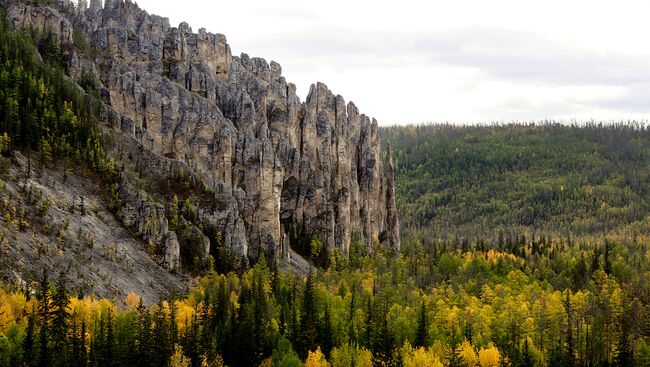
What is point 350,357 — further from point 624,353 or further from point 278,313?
point 624,353

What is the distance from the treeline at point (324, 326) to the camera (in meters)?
102

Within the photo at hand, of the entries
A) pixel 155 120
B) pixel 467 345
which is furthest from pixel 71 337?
pixel 155 120

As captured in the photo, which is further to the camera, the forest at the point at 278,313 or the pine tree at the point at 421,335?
the pine tree at the point at 421,335

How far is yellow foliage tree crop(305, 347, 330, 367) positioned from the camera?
114 metres

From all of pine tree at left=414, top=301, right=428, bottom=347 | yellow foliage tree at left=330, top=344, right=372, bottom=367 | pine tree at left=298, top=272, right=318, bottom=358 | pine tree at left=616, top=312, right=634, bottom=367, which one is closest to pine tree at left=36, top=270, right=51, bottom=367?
pine tree at left=298, top=272, right=318, bottom=358

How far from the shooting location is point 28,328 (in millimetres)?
95812

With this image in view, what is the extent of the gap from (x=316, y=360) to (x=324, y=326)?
11.2m

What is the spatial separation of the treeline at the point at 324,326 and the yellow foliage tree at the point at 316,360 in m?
0.19

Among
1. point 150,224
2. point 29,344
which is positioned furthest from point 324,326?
point 150,224

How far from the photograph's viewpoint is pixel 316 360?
376ft

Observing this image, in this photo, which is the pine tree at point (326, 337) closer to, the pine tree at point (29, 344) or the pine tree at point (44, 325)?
the pine tree at point (44, 325)

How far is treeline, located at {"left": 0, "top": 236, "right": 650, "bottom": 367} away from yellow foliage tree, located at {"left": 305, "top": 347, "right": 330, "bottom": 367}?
0.19 m

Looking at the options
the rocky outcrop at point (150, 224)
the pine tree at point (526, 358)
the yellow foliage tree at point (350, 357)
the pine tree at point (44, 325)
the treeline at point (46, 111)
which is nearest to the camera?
the pine tree at point (44, 325)

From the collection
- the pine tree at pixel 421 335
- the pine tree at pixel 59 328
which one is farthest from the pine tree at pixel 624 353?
the pine tree at pixel 59 328
